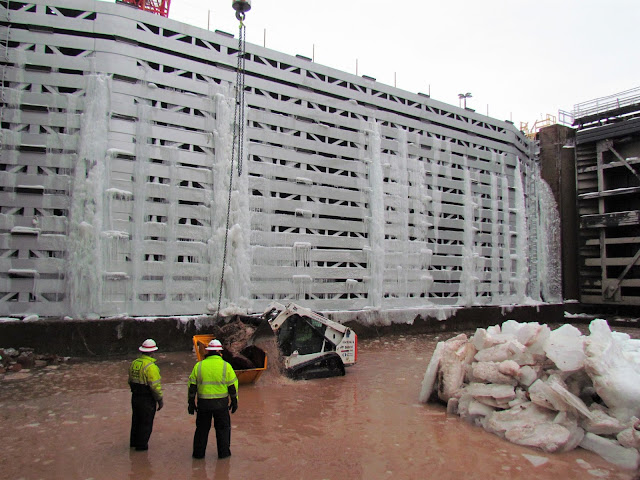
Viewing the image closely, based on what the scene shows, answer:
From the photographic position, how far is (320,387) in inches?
319

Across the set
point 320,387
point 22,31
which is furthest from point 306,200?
point 22,31

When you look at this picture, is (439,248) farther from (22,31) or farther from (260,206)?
(22,31)

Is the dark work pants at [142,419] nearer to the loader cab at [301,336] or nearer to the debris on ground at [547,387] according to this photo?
the loader cab at [301,336]

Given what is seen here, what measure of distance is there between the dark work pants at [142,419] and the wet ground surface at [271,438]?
4.6 inches

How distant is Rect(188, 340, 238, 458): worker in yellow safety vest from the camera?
4.64 meters

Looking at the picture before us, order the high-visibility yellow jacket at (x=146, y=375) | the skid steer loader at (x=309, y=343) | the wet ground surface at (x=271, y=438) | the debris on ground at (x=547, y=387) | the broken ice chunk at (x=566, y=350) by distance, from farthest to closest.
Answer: the skid steer loader at (x=309, y=343), the broken ice chunk at (x=566, y=350), the debris on ground at (x=547, y=387), the high-visibility yellow jacket at (x=146, y=375), the wet ground surface at (x=271, y=438)

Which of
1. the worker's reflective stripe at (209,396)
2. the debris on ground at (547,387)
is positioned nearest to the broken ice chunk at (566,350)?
the debris on ground at (547,387)

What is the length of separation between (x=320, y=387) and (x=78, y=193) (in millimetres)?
6382

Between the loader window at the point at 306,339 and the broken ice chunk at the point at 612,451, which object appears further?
the loader window at the point at 306,339

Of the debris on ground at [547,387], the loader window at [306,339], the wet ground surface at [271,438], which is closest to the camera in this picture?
the wet ground surface at [271,438]

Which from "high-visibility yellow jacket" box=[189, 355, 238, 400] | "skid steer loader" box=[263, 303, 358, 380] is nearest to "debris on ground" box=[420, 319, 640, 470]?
"skid steer loader" box=[263, 303, 358, 380]

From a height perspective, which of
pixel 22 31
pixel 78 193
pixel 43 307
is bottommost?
pixel 43 307

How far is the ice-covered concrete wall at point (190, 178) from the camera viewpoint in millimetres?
9602

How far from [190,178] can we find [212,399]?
7.10m
